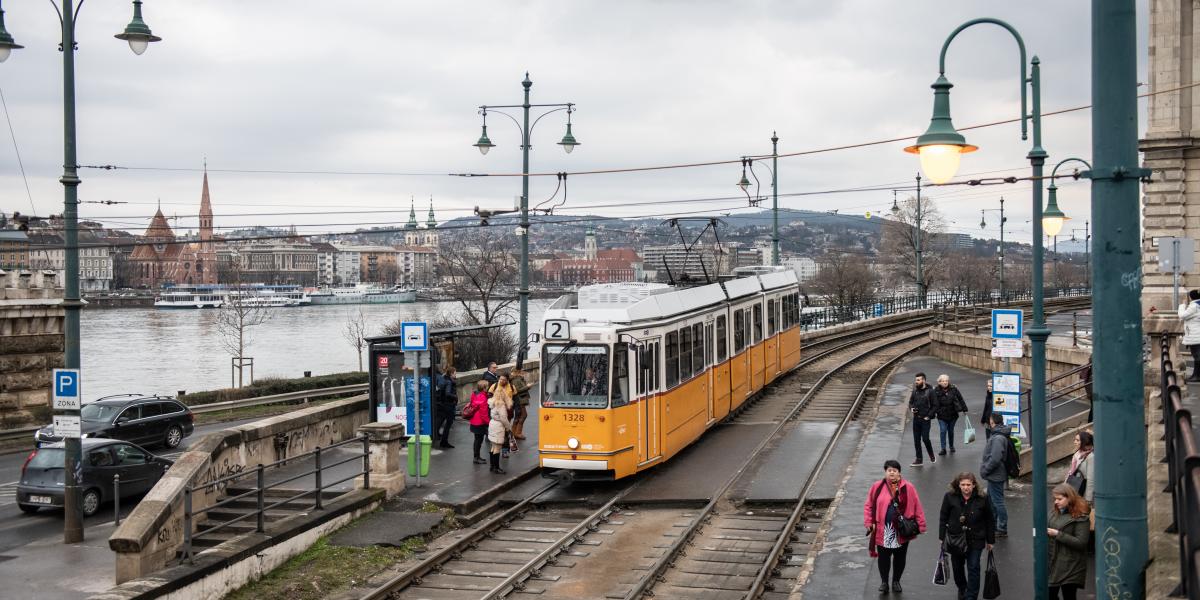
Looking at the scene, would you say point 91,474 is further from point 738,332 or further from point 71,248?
point 738,332

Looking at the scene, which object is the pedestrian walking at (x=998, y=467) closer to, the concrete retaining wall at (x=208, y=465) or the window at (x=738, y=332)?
the concrete retaining wall at (x=208, y=465)

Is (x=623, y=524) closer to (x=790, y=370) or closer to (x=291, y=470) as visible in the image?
(x=291, y=470)

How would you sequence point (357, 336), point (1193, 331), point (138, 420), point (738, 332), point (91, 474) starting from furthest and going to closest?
1. point (357, 336)
2. point (138, 420)
3. point (738, 332)
4. point (1193, 331)
5. point (91, 474)

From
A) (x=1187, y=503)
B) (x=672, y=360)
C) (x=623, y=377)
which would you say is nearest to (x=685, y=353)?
(x=672, y=360)

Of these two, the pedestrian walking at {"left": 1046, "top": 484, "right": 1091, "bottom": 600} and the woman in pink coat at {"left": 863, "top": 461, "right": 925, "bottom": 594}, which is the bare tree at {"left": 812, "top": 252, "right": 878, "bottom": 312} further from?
the pedestrian walking at {"left": 1046, "top": 484, "right": 1091, "bottom": 600}

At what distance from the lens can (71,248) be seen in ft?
47.6

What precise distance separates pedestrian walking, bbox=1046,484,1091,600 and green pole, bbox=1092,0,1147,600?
12.4 ft

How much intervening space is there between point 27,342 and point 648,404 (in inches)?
1259

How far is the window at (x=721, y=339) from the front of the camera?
21.2 m

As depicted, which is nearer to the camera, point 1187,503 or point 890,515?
point 1187,503

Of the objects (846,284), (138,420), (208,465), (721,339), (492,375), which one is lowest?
(138,420)

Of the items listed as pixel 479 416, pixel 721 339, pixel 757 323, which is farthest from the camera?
pixel 757 323

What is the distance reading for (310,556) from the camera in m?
13.3

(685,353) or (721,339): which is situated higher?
(721,339)
